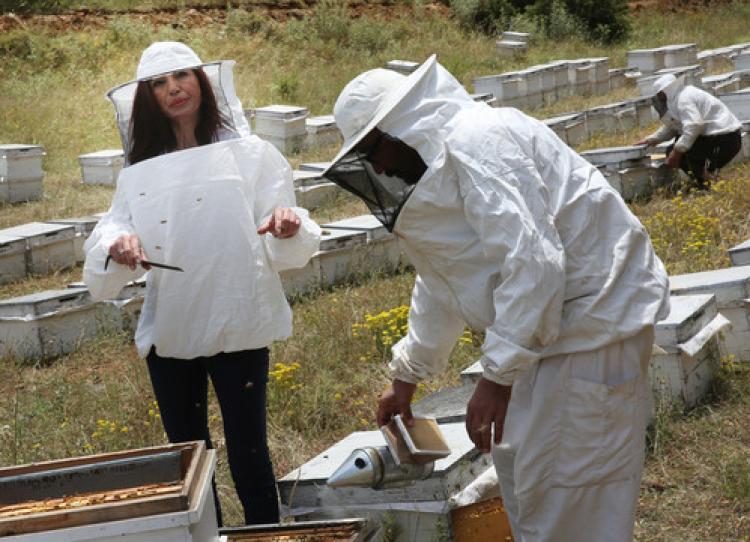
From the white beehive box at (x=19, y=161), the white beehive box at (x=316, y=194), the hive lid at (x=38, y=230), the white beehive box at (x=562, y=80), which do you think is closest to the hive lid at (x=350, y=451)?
the hive lid at (x=38, y=230)

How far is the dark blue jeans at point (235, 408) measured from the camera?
3.72 meters

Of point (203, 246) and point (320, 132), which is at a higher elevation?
point (203, 246)

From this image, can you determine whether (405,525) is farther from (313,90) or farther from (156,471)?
(313,90)

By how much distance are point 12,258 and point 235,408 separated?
552 cm

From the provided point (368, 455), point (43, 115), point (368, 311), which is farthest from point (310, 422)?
point (43, 115)

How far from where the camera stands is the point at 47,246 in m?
8.91

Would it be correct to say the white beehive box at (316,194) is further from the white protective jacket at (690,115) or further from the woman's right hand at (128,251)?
the woman's right hand at (128,251)

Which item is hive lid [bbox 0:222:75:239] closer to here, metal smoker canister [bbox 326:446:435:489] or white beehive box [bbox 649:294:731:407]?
white beehive box [bbox 649:294:731:407]

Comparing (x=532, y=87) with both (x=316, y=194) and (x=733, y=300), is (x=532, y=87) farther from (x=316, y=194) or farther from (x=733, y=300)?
(x=733, y=300)

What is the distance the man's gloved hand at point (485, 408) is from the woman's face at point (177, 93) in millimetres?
1545

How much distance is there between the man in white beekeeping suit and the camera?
8.95ft

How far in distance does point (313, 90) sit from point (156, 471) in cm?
1500

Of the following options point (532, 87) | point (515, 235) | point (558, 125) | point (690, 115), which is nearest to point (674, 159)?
point (690, 115)

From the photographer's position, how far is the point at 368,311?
23.3ft
